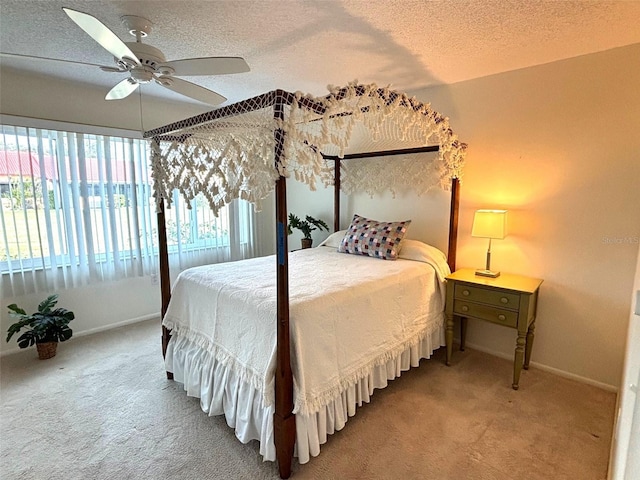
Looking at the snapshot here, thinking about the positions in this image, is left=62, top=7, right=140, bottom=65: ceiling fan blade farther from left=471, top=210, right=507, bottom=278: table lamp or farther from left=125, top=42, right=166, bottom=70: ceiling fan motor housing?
left=471, top=210, right=507, bottom=278: table lamp

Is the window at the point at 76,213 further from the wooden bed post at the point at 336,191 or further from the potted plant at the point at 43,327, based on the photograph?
the wooden bed post at the point at 336,191

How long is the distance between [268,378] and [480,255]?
2138 mm

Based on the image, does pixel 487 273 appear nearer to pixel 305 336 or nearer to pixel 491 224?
pixel 491 224

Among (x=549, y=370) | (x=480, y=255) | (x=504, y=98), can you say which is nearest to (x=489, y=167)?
(x=504, y=98)

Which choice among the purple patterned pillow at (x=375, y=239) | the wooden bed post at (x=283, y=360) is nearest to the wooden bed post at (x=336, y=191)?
the purple patterned pillow at (x=375, y=239)

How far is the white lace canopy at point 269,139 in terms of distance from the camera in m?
1.49

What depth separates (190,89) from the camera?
1.97m

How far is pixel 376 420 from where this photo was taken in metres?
2.01

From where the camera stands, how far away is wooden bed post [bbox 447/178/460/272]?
284cm

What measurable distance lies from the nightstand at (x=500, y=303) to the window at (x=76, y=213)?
9.43 ft

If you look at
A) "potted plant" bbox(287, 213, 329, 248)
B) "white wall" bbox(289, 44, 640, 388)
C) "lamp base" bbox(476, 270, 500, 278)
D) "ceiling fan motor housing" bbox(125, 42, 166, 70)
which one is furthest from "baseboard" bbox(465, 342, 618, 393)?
"ceiling fan motor housing" bbox(125, 42, 166, 70)

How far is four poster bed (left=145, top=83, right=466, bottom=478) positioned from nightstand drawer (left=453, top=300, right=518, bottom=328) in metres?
0.17

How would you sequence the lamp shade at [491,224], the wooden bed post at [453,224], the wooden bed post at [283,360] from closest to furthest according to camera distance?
1. the wooden bed post at [283,360]
2. the lamp shade at [491,224]
3. the wooden bed post at [453,224]

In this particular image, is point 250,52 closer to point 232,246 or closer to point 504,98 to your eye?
point 504,98
